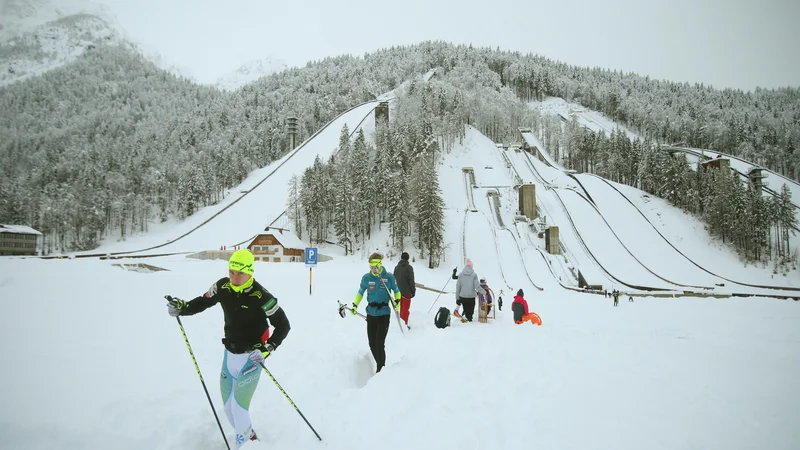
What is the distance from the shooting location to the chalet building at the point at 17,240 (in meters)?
34.8

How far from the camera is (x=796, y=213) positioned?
4897cm

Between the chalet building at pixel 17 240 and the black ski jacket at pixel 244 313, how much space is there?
4644 cm

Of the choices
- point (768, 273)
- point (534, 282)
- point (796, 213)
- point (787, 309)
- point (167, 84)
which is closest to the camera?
point (787, 309)

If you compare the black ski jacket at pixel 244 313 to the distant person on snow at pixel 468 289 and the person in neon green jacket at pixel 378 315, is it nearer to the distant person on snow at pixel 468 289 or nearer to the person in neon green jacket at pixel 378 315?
the person in neon green jacket at pixel 378 315

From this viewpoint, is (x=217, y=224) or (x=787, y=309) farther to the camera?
(x=217, y=224)

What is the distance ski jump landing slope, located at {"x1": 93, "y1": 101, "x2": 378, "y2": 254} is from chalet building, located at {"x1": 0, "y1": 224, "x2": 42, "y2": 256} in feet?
25.2

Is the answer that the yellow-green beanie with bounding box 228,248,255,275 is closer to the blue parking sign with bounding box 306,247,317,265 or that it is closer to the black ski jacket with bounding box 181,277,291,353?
the black ski jacket with bounding box 181,277,291,353

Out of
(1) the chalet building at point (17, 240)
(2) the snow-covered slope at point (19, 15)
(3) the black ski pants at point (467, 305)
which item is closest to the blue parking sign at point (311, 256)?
(3) the black ski pants at point (467, 305)

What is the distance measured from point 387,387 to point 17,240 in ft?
168

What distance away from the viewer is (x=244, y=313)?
389 centimetres

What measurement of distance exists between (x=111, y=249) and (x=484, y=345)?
67716mm

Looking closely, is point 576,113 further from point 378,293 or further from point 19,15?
point 19,15

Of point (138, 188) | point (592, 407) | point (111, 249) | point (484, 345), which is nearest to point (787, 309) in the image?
point (484, 345)

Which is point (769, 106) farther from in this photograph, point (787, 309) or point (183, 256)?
point (183, 256)
